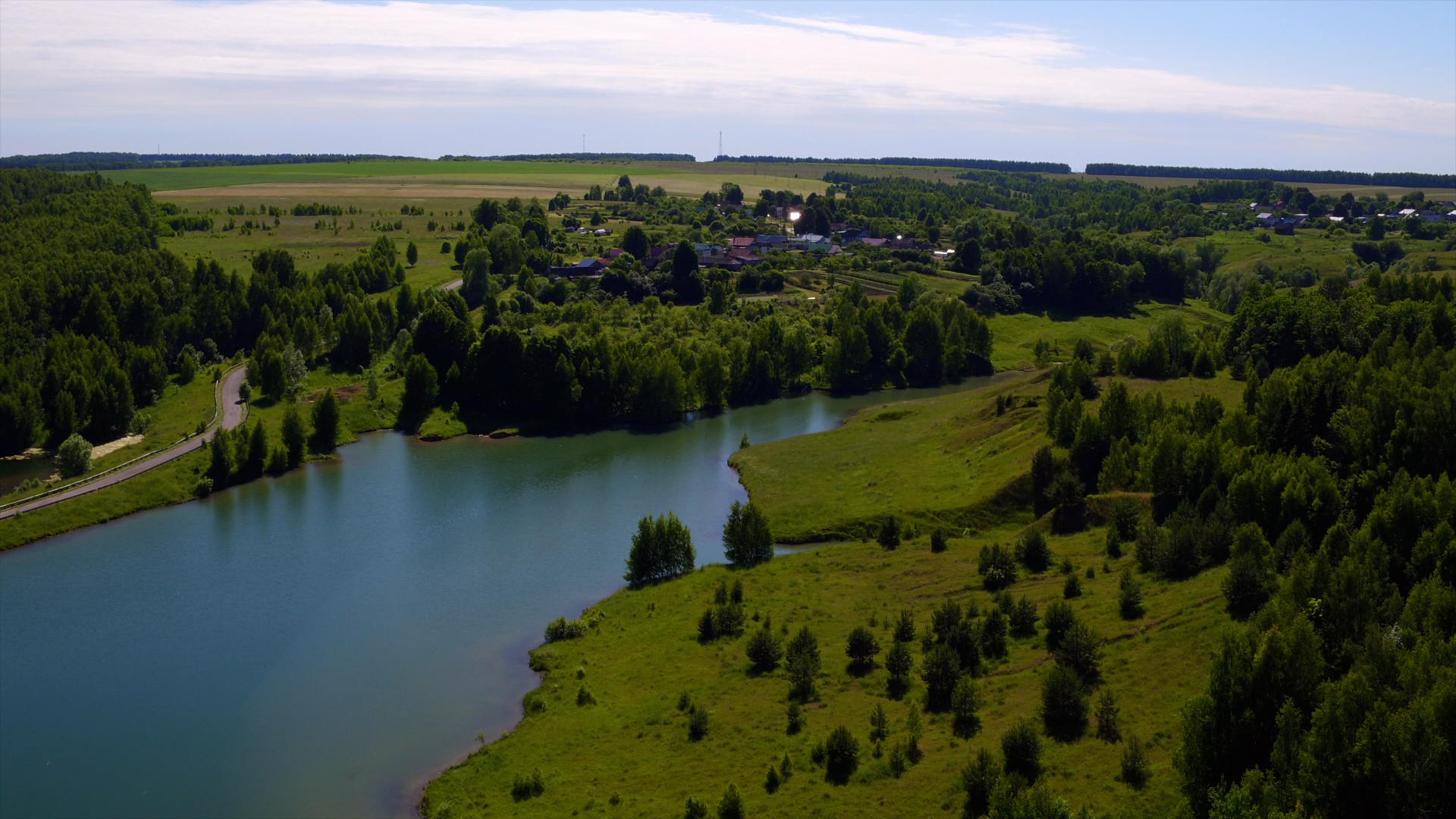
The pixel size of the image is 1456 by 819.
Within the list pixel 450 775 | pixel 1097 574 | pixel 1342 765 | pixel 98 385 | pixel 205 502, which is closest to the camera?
pixel 1342 765

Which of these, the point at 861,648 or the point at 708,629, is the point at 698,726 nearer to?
the point at 861,648

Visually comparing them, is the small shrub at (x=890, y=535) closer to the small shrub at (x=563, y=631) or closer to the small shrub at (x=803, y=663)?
the small shrub at (x=803, y=663)

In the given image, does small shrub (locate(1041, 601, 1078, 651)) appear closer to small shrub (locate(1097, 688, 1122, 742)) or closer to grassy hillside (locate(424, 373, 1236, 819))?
grassy hillside (locate(424, 373, 1236, 819))

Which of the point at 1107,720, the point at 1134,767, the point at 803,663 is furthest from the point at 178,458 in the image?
the point at 1134,767

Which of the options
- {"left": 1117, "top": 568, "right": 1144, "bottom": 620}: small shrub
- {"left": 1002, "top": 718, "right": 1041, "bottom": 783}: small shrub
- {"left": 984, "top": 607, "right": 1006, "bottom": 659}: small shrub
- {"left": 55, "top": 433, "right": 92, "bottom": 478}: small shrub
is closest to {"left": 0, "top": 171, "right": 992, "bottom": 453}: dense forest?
{"left": 55, "top": 433, "right": 92, "bottom": 478}: small shrub

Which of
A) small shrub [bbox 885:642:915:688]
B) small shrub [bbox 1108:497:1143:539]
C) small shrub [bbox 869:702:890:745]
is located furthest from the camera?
small shrub [bbox 1108:497:1143:539]

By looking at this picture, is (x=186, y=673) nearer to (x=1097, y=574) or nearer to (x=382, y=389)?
A: (x=1097, y=574)

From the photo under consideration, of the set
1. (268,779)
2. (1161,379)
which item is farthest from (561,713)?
(1161,379)
